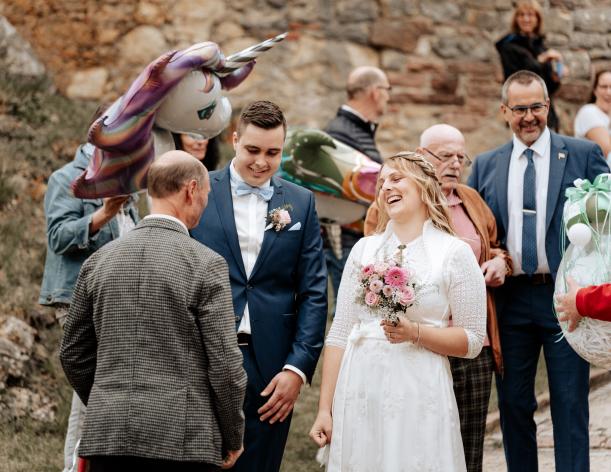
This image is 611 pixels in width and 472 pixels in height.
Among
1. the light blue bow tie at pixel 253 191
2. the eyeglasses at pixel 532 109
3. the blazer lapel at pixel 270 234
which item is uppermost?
the eyeglasses at pixel 532 109

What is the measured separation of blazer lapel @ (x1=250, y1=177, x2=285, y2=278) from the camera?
14.0 ft

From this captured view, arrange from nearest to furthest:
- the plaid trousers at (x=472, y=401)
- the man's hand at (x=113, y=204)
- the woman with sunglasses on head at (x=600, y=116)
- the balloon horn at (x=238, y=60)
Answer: the plaid trousers at (x=472, y=401)
the balloon horn at (x=238, y=60)
the man's hand at (x=113, y=204)
the woman with sunglasses on head at (x=600, y=116)

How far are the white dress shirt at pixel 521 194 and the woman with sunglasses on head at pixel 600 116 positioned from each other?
2017mm

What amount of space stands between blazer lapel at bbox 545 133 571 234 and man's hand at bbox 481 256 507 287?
1.26ft

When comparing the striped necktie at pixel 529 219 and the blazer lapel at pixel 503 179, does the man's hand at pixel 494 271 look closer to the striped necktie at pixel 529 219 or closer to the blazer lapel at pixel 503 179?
the striped necktie at pixel 529 219

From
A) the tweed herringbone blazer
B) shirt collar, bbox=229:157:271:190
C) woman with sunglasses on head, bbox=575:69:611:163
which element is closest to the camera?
the tweed herringbone blazer

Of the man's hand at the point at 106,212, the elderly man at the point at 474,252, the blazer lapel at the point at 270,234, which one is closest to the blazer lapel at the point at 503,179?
the elderly man at the point at 474,252

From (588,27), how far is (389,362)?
332 inches

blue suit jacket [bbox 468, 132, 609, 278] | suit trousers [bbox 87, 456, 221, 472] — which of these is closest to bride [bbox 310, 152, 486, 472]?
suit trousers [bbox 87, 456, 221, 472]

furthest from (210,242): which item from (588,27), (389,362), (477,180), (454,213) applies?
(588,27)

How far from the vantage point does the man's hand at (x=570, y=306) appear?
4371 mm

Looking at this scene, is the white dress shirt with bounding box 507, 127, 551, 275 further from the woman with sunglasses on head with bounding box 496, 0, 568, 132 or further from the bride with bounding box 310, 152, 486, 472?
the woman with sunglasses on head with bounding box 496, 0, 568, 132

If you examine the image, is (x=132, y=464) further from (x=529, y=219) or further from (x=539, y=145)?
(x=539, y=145)

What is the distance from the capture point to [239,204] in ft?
14.3
